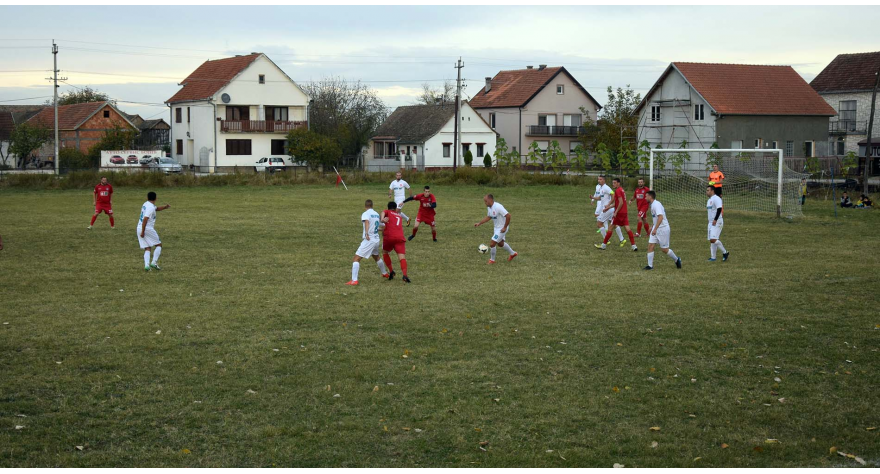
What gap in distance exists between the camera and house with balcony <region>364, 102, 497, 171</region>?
67.8 m

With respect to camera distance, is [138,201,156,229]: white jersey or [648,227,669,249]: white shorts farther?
[648,227,669,249]: white shorts

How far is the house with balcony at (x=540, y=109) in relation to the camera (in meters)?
74.8

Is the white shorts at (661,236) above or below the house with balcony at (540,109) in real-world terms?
below

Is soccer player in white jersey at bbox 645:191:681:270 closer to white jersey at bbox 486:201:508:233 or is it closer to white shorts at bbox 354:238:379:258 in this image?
white jersey at bbox 486:201:508:233

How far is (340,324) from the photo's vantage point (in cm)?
1151

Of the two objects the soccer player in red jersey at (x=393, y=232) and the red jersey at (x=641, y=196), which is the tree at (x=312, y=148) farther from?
the soccer player in red jersey at (x=393, y=232)

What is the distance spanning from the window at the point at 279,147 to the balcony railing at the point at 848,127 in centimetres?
4308

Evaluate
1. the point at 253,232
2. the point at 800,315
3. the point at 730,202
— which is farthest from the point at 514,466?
the point at 730,202

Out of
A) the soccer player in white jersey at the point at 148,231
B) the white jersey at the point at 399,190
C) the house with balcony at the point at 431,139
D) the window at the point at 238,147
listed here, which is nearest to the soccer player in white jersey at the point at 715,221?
the white jersey at the point at 399,190

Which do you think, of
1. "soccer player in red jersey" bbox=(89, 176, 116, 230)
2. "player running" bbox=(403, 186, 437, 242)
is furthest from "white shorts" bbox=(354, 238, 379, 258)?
"soccer player in red jersey" bbox=(89, 176, 116, 230)

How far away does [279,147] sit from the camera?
2581 inches

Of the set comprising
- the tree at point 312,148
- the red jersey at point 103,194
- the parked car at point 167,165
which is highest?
the tree at point 312,148

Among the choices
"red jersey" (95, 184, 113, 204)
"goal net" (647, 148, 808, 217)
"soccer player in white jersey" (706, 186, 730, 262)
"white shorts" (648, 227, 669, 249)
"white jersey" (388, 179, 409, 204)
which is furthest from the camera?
"goal net" (647, 148, 808, 217)

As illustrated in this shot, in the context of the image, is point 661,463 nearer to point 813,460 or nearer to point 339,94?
point 813,460
